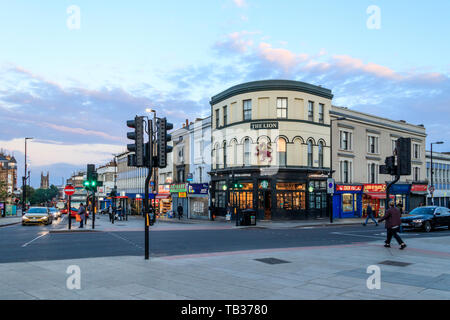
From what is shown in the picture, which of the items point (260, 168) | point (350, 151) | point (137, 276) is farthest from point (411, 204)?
point (137, 276)

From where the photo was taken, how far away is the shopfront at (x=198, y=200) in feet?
132

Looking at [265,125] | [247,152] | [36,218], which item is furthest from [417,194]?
[36,218]

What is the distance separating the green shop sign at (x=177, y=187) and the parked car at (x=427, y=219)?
25.5 m

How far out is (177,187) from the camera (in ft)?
150

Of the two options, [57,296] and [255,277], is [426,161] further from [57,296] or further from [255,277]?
[57,296]

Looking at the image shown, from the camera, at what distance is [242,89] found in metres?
35.0

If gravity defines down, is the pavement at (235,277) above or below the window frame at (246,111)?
below

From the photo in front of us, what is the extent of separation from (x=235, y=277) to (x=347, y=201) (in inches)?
1334

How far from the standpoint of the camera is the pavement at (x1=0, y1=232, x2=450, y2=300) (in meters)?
7.11

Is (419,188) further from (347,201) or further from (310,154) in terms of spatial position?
(310,154)

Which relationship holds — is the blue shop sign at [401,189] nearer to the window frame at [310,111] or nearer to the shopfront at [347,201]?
the shopfront at [347,201]

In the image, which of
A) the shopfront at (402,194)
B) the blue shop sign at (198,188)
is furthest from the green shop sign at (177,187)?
the shopfront at (402,194)

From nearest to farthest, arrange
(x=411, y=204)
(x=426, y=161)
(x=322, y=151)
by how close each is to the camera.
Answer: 1. (x=322, y=151)
2. (x=411, y=204)
3. (x=426, y=161)
